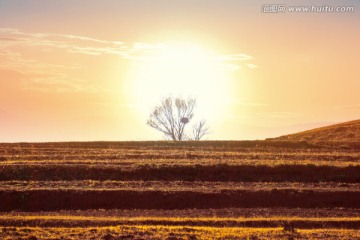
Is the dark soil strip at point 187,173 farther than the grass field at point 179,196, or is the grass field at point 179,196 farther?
the dark soil strip at point 187,173

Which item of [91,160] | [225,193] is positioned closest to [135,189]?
[225,193]

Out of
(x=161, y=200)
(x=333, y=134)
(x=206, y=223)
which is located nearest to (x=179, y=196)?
(x=161, y=200)

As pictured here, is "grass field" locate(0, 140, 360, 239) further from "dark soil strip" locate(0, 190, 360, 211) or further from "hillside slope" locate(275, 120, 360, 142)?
"hillside slope" locate(275, 120, 360, 142)

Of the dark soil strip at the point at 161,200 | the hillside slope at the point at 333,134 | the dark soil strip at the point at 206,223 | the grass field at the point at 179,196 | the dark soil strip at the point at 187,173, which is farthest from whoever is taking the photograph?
the hillside slope at the point at 333,134

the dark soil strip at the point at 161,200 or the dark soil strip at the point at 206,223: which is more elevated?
the dark soil strip at the point at 161,200

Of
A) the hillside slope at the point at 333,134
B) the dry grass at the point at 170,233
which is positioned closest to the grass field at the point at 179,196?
the dry grass at the point at 170,233

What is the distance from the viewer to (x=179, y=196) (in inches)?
1203

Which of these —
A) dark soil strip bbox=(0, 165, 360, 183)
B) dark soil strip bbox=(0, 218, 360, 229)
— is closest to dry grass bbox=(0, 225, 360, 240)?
dark soil strip bbox=(0, 218, 360, 229)

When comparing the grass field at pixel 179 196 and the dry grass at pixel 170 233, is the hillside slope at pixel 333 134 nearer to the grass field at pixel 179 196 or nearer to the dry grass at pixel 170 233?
the grass field at pixel 179 196

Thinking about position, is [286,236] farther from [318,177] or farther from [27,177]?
[27,177]

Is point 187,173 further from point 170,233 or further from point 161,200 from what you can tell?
point 170,233

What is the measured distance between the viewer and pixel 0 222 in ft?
81.8

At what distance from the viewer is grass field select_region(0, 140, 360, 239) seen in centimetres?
2247

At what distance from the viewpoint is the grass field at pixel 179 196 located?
22.5m
